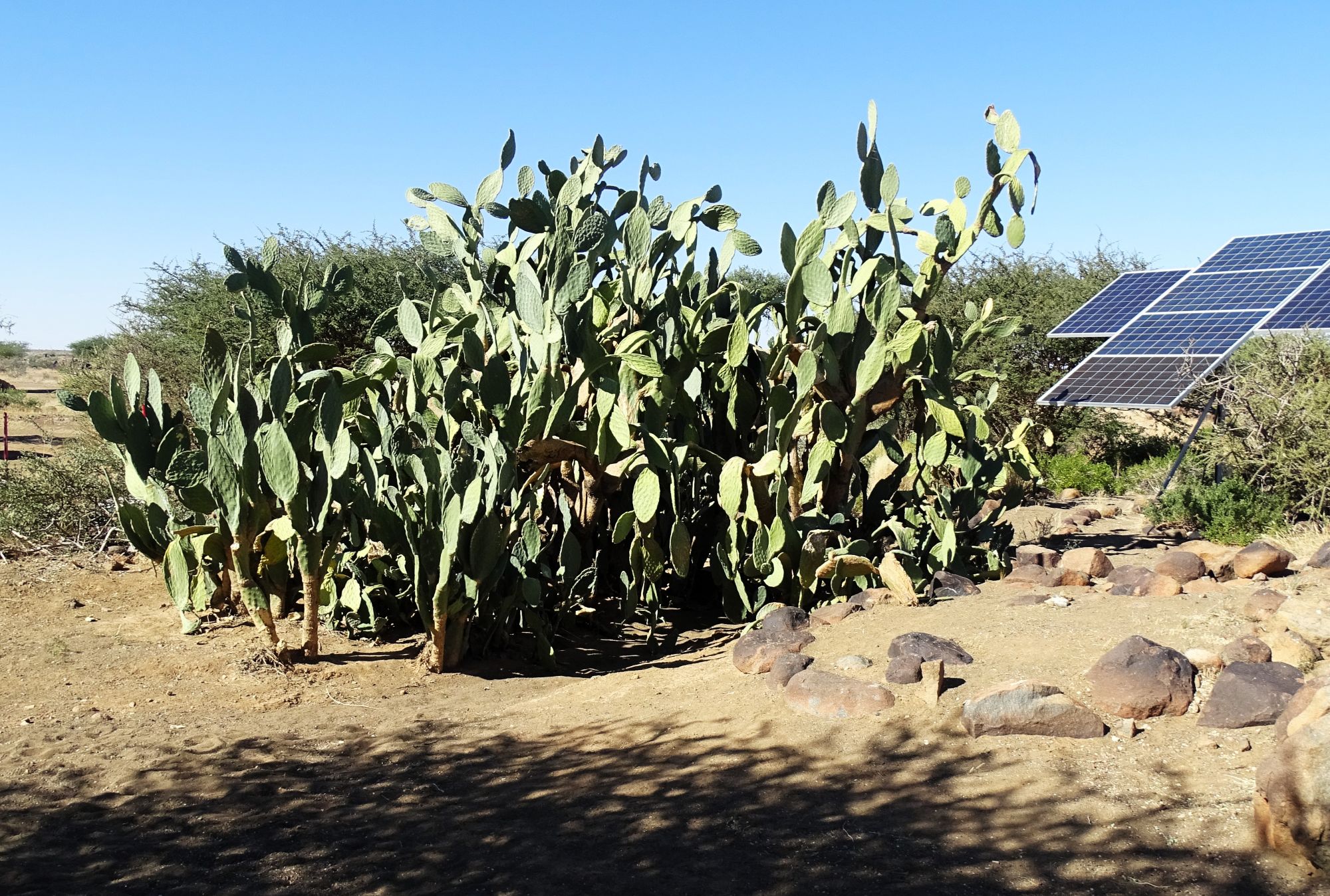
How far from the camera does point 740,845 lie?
3629 millimetres

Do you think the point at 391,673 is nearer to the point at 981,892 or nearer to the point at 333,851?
the point at 333,851

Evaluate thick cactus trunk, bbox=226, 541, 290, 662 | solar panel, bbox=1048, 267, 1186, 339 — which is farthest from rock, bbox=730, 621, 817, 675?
solar panel, bbox=1048, 267, 1186, 339

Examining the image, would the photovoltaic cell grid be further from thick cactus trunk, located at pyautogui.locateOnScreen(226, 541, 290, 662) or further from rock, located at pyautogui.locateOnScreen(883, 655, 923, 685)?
thick cactus trunk, located at pyautogui.locateOnScreen(226, 541, 290, 662)

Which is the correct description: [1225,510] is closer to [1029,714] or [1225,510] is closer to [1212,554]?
[1212,554]

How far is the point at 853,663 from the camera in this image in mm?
5055

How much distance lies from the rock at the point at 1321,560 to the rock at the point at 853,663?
2768 millimetres

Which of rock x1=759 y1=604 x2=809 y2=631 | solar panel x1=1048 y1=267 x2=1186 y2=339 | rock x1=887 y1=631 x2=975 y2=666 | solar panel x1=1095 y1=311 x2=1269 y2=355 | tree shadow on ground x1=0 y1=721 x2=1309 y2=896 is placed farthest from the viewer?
solar panel x1=1048 y1=267 x2=1186 y2=339

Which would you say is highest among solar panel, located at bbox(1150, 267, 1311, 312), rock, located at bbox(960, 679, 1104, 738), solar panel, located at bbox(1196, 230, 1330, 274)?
solar panel, located at bbox(1196, 230, 1330, 274)

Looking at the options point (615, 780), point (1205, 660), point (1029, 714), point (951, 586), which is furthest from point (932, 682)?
point (951, 586)

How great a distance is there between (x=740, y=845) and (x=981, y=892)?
77 cm

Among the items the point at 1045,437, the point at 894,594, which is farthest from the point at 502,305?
the point at 1045,437

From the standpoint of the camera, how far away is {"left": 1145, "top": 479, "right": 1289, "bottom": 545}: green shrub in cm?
922

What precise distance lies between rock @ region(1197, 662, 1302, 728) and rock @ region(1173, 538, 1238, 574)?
2.21 metres

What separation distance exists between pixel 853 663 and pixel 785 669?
0.30m
